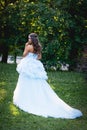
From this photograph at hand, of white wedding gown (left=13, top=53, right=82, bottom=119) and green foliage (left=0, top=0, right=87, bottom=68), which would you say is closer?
white wedding gown (left=13, top=53, right=82, bottom=119)

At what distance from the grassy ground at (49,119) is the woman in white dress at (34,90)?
35 cm

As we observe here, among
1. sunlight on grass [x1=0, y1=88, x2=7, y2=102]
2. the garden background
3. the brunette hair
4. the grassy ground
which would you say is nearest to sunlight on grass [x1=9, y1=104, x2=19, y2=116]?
the grassy ground

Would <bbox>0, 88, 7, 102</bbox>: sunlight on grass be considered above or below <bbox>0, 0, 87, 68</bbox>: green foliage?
above

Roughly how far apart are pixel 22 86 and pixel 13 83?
5579 mm

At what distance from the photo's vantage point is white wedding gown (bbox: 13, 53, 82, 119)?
1280cm

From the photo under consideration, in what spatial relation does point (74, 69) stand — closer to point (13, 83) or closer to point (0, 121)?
point (13, 83)

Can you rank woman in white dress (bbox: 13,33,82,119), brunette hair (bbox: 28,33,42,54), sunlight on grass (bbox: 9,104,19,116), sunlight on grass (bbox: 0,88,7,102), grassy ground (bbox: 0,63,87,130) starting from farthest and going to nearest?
sunlight on grass (bbox: 0,88,7,102)
brunette hair (bbox: 28,33,42,54)
woman in white dress (bbox: 13,33,82,119)
sunlight on grass (bbox: 9,104,19,116)
grassy ground (bbox: 0,63,87,130)

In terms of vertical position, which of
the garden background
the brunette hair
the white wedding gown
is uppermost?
the brunette hair

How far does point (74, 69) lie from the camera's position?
28250 mm

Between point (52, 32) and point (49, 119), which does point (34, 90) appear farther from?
point (52, 32)

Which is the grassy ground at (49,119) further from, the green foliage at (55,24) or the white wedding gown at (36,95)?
the green foliage at (55,24)

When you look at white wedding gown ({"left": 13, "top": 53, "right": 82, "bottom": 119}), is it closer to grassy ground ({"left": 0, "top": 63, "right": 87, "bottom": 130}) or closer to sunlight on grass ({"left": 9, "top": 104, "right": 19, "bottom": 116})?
sunlight on grass ({"left": 9, "top": 104, "right": 19, "bottom": 116})

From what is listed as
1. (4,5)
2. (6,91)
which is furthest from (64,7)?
(6,91)

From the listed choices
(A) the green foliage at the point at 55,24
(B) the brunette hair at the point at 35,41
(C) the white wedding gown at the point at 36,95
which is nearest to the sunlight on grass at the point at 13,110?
(C) the white wedding gown at the point at 36,95
